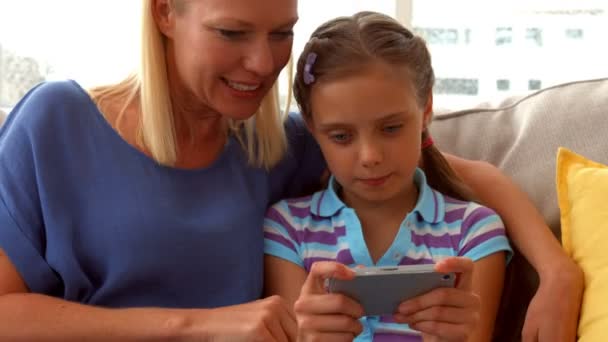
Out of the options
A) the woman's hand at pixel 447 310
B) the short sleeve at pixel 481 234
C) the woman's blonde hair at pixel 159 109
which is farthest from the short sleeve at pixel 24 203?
the short sleeve at pixel 481 234

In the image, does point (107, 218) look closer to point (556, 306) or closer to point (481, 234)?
point (481, 234)

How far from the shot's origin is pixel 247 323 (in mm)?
1285

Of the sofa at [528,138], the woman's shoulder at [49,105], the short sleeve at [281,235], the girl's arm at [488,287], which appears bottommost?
the girl's arm at [488,287]

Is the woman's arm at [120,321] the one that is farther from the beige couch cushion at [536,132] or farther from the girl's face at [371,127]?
the beige couch cushion at [536,132]

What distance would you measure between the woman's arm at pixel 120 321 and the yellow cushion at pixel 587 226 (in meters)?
0.48

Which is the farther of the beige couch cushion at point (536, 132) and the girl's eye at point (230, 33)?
the beige couch cushion at point (536, 132)

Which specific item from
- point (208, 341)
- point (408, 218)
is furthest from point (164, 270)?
point (408, 218)

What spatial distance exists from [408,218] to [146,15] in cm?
58

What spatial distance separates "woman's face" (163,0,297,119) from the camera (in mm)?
1407

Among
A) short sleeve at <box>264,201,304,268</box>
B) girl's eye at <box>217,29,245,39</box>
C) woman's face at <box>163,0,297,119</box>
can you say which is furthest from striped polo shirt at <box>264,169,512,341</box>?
girl's eye at <box>217,29,245,39</box>

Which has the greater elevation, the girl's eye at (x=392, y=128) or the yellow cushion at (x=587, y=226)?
the girl's eye at (x=392, y=128)

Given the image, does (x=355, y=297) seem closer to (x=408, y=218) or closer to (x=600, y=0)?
(x=408, y=218)

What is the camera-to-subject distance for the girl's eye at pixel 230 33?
143 cm

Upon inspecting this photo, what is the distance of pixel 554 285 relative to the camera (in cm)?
139
